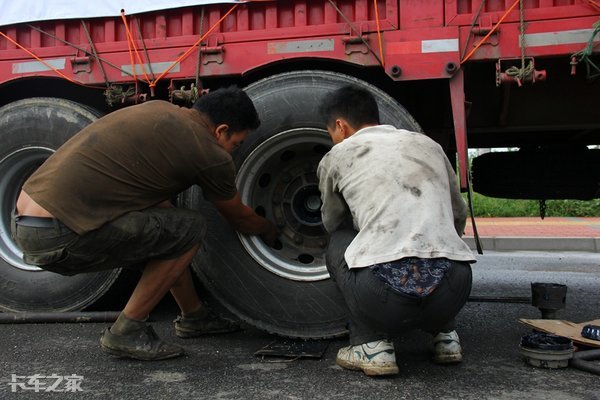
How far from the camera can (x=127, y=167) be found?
245 cm

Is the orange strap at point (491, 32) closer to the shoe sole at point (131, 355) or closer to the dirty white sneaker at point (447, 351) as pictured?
the dirty white sneaker at point (447, 351)

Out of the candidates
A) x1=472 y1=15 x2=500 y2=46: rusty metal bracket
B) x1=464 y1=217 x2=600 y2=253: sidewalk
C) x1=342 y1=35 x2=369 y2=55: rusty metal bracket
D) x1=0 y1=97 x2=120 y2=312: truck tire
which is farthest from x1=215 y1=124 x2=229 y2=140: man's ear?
x1=464 y1=217 x2=600 y2=253: sidewalk

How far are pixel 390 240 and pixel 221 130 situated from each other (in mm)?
964

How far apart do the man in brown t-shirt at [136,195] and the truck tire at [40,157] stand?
0.60m

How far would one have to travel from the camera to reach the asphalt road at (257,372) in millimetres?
2164

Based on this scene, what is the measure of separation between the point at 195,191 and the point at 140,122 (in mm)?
508

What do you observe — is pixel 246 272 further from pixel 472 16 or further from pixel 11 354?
pixel 472 16

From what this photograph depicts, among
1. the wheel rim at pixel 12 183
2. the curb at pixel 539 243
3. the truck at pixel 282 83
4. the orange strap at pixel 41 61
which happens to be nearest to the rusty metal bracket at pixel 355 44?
the truck at pixel 282 83

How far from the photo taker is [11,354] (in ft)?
8.80

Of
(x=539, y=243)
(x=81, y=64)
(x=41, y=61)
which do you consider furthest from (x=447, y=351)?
(x=539, y=243)

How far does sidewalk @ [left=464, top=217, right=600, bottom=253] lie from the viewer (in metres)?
8.09

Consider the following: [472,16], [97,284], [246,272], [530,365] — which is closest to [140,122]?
[246,272]

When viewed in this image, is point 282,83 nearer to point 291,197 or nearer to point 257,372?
point 291,197

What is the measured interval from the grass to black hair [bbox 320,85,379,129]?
31.7 feet
